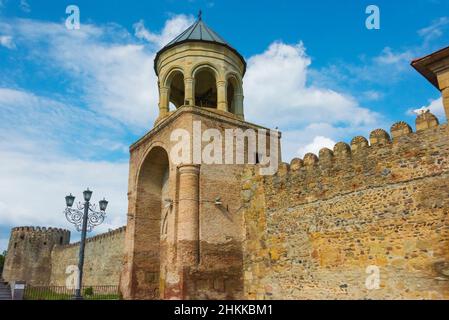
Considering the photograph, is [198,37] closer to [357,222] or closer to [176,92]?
[176,92]

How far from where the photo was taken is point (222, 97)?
51.5 ft

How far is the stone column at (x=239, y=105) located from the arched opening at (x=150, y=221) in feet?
10.8

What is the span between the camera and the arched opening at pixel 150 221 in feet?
50.4

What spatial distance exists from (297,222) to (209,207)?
9.84ft

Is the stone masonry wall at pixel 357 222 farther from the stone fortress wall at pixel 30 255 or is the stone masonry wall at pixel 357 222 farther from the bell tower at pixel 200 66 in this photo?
the stone fortress wall at pixel 30 255

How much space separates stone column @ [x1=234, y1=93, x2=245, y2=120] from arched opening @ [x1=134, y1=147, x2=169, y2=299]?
3.28m

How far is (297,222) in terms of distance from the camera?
11906 mm

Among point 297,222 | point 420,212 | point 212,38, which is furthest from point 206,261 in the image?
point 212,38

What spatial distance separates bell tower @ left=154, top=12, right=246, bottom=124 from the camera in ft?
51.9

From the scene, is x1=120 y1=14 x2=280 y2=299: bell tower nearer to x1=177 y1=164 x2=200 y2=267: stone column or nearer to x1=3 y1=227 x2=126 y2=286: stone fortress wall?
x1=177 y1=164 x2=200 y2=267: stone column

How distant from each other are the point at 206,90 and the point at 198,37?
2717 millimetres

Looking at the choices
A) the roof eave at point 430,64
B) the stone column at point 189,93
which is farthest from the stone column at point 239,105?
the roof eave at point 430,64

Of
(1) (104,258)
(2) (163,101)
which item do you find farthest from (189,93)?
(1) (104,258)
